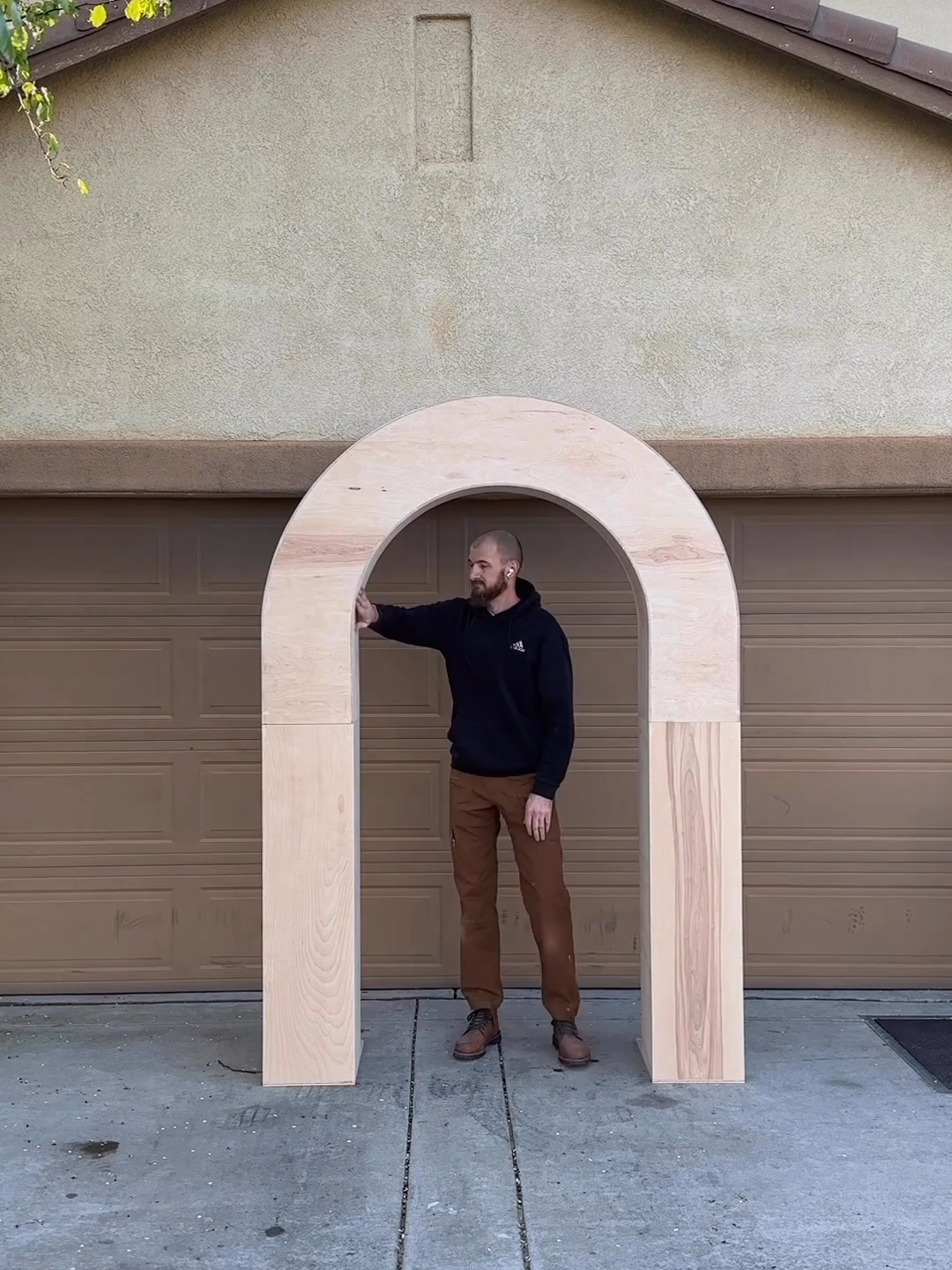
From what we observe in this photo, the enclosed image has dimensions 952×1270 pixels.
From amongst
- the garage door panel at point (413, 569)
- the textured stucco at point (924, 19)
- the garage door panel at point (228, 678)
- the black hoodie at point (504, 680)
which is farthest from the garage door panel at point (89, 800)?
the textured stucco at point (924, 19)

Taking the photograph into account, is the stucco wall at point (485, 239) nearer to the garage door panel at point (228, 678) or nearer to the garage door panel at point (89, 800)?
the garage door panel at point (228, 678)

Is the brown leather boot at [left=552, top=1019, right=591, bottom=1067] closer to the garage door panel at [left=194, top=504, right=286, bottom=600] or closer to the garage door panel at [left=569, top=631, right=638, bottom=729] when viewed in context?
the garage door panel at [left=569, top=631, right=638, bottom=729]

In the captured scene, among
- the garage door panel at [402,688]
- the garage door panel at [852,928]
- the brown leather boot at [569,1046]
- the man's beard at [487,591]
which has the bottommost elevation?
the brown leather boot at [569,1046]

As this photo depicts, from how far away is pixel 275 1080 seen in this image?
181 inches

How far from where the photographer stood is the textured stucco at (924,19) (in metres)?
6.52

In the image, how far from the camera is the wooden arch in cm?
461

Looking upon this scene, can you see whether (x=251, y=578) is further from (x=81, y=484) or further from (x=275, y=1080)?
(x=275, y=1080)

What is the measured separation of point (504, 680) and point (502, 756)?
0.29 meters

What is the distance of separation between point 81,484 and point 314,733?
172 cm

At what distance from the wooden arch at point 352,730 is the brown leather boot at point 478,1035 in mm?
455

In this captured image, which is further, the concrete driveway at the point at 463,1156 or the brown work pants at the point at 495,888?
the brown work pants at the point at 495,888

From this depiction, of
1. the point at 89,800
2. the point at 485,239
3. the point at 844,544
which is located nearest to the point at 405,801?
the point at 89,800

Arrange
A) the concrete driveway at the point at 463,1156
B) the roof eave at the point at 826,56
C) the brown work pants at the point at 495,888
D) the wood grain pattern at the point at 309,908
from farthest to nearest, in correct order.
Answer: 1. the roof eave at the point at 826,56
2. the brown work pants at the point at 495,888
3. the wood grain pattern at the point at 309,908
4. the concrete driveway at the point at 463,1156

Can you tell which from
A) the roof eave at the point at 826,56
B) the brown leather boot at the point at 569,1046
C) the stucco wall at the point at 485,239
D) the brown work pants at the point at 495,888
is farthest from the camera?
the stucco wall at the point at 485,239
